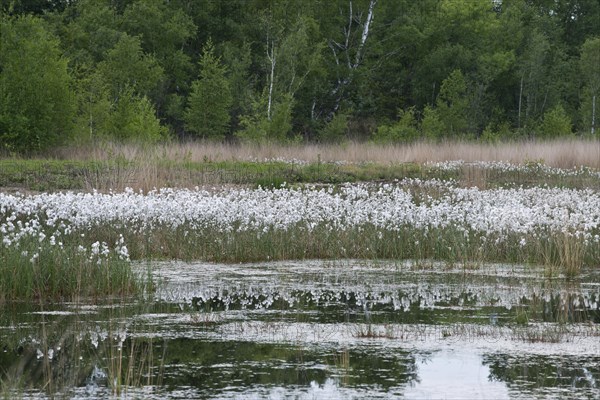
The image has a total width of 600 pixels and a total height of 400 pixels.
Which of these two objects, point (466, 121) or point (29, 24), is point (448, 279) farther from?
point (466, 121)

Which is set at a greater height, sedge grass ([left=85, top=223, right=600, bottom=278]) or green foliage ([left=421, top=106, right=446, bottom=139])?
green foliage ([left=421, top=106, right=446, bottom=139])

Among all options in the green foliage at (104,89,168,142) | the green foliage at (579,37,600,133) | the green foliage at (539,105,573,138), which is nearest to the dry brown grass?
the green foliage at (104,89,168,142)

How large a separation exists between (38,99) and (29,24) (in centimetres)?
269

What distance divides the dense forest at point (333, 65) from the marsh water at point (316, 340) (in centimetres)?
2725

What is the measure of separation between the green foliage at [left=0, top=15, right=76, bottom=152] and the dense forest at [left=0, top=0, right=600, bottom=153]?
5553 millimetres

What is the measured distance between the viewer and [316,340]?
27.5 feet

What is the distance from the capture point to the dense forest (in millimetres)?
45062

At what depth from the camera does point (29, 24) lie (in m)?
31.6

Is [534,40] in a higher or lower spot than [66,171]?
higher

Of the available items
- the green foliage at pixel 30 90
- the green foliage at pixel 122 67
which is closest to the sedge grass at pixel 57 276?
the green foliage at pixel 30 90

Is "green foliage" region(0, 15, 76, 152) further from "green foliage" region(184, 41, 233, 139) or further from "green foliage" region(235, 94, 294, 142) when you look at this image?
"green foliage" region(184, 41, 233, 139)

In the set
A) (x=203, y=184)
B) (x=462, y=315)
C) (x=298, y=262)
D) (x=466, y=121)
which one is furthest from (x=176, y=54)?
(x=462, y=315)

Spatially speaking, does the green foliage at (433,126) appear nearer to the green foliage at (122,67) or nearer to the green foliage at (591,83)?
the green foliage at (591,83)

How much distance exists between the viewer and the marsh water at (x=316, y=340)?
6.80 m
